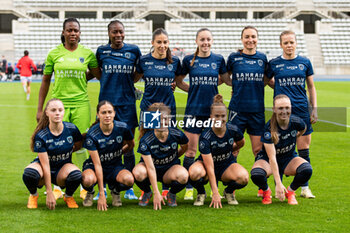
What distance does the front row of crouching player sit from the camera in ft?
16.5

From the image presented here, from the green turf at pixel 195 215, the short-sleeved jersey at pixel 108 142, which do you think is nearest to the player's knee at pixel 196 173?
the green turf at pixel 195 215

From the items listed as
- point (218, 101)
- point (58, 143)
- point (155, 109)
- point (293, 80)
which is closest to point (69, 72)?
point (58, 143)

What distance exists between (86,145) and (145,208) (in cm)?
77

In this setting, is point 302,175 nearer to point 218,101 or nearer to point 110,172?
point 218,101

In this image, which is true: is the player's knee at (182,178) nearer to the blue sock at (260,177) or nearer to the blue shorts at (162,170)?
the blue shorts at (162,170)

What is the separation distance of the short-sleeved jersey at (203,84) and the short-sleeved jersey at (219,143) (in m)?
0.37

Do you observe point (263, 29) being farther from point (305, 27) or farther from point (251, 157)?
point (251, 157)

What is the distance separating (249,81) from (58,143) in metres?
1.93

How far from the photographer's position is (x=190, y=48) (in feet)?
124

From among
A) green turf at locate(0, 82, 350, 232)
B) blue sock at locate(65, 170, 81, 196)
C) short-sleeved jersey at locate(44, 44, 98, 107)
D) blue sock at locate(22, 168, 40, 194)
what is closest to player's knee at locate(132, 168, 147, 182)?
green turf at locate(0, 82, 350, 232)

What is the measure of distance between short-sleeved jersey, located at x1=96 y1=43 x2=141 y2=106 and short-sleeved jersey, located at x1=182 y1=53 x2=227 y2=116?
0.61 meters

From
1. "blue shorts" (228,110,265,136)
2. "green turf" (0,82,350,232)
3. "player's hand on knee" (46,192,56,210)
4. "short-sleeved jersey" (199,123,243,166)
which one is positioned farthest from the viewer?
"blue shorts" (228,110,265,136)

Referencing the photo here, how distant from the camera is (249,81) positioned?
5570 millimetres

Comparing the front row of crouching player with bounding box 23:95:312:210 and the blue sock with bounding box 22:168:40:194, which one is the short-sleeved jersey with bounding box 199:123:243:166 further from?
the blue sock with bounding box 22:168:40:194
